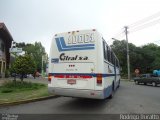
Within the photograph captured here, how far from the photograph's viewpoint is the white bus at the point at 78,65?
823cm

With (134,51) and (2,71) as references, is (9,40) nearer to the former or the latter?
(2,71)

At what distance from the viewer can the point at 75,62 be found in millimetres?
8742

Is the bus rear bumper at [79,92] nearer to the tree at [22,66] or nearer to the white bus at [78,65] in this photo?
the white bus at [78,65]

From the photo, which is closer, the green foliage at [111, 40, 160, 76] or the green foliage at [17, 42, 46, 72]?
the green foliage at [111, 40, 160, 76]

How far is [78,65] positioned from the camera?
8.66 metres

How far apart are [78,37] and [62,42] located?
2.63 feet

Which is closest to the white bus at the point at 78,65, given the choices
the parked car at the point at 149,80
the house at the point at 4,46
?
the house at the point at 4,46

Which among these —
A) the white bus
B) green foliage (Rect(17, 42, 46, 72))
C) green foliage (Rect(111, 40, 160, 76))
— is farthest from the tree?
green foliage (Rect(17, 42, 46, 72))

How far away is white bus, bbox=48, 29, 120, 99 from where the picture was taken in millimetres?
8234

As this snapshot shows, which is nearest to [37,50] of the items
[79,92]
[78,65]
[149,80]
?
[149,80]

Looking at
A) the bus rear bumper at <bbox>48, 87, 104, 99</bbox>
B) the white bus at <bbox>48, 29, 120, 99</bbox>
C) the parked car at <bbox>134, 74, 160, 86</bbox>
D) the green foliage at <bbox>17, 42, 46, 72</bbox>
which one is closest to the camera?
the bus rear bumper at <bbox>48, 87, 104, 99</bbox>

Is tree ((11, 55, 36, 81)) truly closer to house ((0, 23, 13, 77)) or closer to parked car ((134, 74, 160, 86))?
house ((0, 23, 13, 77))

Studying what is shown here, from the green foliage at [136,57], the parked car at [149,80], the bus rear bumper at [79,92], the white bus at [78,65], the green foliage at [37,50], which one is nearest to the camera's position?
the bus rear bumper at [79,92]

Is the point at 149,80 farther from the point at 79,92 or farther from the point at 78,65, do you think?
the point at 79,92
